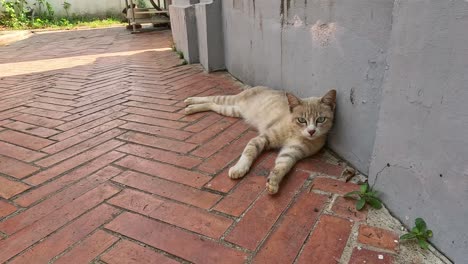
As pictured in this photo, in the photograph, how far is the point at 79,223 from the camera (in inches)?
58.7

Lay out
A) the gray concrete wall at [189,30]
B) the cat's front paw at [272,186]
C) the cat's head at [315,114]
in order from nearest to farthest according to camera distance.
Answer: the cat's front paw at [272,186], the cat's head at [315,114], the gray concrete wall at [189,30]

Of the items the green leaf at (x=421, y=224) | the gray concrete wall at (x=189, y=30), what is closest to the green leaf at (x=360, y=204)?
the green leaf at (x=421, y=224)

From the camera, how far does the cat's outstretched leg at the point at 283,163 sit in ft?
5.43

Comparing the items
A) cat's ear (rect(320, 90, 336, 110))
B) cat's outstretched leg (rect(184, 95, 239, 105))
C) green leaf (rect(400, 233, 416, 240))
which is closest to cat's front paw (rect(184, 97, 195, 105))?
cat's outstretched leg (rect(184, 95, 239, 105))

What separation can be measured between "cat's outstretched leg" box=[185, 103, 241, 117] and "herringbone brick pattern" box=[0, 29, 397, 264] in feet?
0.23

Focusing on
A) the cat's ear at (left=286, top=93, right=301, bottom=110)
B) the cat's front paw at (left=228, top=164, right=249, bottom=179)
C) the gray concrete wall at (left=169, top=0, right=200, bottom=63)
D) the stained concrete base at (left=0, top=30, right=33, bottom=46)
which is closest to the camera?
the cat's front paw at (left=228, top=164, right=249, bottom=179)

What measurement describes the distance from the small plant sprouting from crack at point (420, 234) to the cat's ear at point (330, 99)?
82 centimetres

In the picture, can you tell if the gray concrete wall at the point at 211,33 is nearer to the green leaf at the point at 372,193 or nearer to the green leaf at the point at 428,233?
the green leaf at the point at 372,193

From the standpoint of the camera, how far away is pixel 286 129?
6.96 feet

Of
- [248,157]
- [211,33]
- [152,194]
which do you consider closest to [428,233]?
[248,157]

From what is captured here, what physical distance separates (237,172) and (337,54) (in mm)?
885

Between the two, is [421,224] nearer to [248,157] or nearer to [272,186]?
[272,186]

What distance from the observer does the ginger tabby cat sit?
1.84m

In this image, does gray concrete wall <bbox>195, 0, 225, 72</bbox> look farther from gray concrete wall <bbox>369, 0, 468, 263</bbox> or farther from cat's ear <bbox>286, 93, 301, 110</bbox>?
gray concrete wall <bbox>369, 0, 468, 263</bbox>
